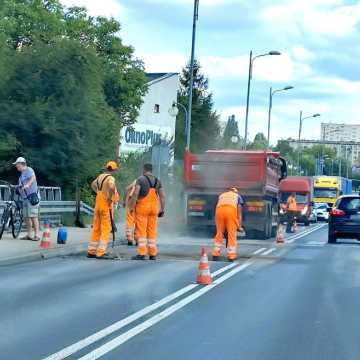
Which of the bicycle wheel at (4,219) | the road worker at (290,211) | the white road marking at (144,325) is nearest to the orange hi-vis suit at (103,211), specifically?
the bicycle wheel at (4,219)

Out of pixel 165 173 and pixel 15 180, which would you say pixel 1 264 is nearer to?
pixel 15 180

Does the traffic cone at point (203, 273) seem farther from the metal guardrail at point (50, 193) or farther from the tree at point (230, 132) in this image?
the tree at point (230, 132)

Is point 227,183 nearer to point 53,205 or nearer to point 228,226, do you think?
point 53,205

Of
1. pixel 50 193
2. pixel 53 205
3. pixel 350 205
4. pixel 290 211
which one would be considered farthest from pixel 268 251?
pixel 290 211

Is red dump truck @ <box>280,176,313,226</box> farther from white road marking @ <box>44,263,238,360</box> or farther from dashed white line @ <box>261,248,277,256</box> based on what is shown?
white road marking @ <box>44,263,238,360</box>

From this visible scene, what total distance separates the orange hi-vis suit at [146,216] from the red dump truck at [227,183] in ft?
36.6

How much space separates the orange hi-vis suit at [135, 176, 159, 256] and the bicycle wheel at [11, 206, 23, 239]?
3931mm

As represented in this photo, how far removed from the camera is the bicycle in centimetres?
2028

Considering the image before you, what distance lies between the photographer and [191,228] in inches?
1201

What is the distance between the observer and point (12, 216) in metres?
20.6

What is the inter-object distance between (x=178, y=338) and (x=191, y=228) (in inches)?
852

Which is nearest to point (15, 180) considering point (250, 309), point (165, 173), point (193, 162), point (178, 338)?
point (193, 162)

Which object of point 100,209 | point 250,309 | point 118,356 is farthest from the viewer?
point 100,209

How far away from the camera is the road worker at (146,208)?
17766 millimetres
